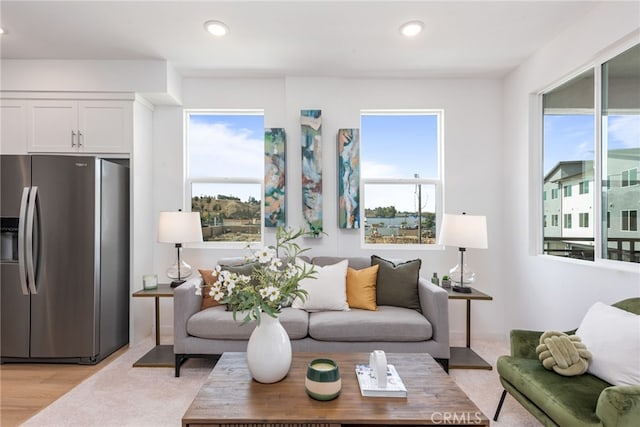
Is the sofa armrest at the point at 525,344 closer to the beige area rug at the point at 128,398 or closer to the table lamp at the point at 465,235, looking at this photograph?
the table lamp at the point at 465,235

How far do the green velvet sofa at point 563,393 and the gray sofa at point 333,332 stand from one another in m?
0.56

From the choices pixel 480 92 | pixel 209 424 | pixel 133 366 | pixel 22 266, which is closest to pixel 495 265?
pixel 480 92

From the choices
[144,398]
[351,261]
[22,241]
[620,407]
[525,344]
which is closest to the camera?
[620,407]

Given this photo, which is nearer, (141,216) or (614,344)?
(614,344)

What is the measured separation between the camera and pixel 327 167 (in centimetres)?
341

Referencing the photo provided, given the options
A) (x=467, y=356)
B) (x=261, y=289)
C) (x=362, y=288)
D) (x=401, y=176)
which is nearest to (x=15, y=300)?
(x=261, y=289)

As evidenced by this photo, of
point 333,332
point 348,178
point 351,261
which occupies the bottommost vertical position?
point 333,332

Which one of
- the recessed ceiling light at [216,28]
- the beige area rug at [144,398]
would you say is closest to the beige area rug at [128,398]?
the beige area rug at [144,398]

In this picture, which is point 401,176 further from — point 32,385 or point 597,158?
point 32,385

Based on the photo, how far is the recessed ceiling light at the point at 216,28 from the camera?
8.26ft

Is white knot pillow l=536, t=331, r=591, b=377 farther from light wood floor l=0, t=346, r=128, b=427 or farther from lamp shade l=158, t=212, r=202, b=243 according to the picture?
light wood floor l=0, t=346, r=128, b=427

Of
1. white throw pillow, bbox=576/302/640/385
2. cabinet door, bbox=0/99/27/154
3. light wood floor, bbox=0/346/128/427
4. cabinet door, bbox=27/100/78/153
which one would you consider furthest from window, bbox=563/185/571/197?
cabinet door, bbox=0/99/27/154

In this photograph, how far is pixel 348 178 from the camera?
3.33 m

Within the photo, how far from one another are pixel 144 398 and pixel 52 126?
8.61 feet
